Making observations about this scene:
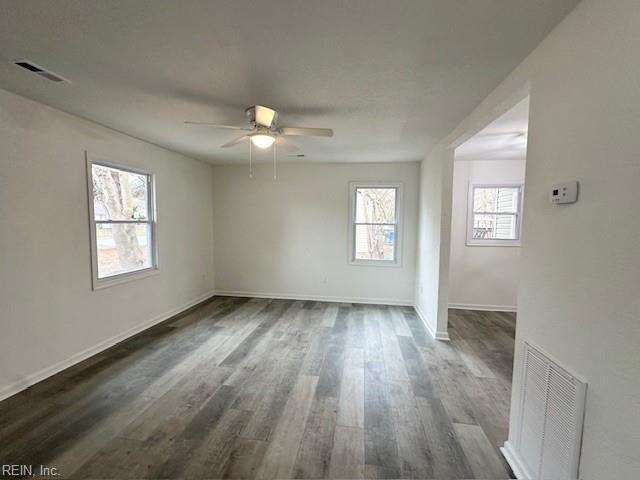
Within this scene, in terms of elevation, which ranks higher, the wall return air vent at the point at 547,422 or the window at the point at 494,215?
the window at the point at 494,215

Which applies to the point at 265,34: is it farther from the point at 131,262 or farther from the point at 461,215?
the point at 461,215

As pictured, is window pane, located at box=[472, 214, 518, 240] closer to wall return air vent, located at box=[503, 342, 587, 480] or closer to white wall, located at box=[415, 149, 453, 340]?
white wall, located at box=[415, 149, 453, 340]

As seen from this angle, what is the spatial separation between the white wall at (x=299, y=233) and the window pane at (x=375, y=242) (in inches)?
8.4

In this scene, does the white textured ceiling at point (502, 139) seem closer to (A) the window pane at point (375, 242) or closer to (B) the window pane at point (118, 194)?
(A) the window pane at point (375, 242)

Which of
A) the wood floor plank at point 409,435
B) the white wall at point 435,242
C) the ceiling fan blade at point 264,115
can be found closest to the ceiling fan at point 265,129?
the ceiling fan blade at point 264,115

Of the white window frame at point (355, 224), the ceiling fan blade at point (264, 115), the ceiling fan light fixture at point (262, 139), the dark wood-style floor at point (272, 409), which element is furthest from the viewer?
the white window frame at point (355, 224)

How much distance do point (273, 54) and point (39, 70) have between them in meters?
1.62

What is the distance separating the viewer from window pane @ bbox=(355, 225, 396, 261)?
16.8 ft

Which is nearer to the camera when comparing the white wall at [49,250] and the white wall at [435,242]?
the white wall at [49,250]

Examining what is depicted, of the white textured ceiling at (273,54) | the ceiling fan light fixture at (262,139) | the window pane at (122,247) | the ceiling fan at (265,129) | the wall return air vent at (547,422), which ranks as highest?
the white textured ceiling at (273,54)

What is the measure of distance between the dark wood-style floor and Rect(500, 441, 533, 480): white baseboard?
Answer: 61mm

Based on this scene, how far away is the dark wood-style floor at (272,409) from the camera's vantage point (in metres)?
1.74

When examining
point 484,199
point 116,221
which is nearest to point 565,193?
point 484,199

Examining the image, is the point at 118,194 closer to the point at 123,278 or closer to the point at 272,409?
the point at 123,278
